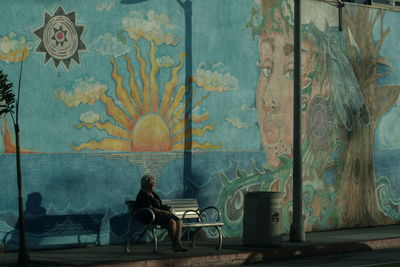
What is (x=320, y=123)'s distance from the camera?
810 inches

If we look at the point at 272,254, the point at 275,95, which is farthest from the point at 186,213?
the point at 275,95

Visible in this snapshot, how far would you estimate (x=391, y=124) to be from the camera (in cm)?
2228

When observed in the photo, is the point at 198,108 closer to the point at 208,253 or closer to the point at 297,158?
the point at 297,158

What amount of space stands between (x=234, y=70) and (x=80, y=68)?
383 centimetres

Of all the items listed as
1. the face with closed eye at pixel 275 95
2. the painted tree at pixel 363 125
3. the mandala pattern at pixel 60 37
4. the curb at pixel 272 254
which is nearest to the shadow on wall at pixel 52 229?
the mandala pattern at pixel 60 37

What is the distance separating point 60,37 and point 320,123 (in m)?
6.97

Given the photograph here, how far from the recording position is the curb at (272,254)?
46.2 feet

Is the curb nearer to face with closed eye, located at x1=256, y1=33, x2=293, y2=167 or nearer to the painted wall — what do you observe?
the painted wall

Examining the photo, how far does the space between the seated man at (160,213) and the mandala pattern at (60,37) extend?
8.47 feet

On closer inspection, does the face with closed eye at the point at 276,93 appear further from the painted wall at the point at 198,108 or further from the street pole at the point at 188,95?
the street pole at the point at 188,95

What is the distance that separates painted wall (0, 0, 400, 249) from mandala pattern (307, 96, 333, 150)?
0.12 ft

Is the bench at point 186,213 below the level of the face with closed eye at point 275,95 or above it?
below

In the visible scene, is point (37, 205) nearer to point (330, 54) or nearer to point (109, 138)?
point (109, 138)

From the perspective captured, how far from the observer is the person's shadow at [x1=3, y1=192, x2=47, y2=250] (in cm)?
1532
